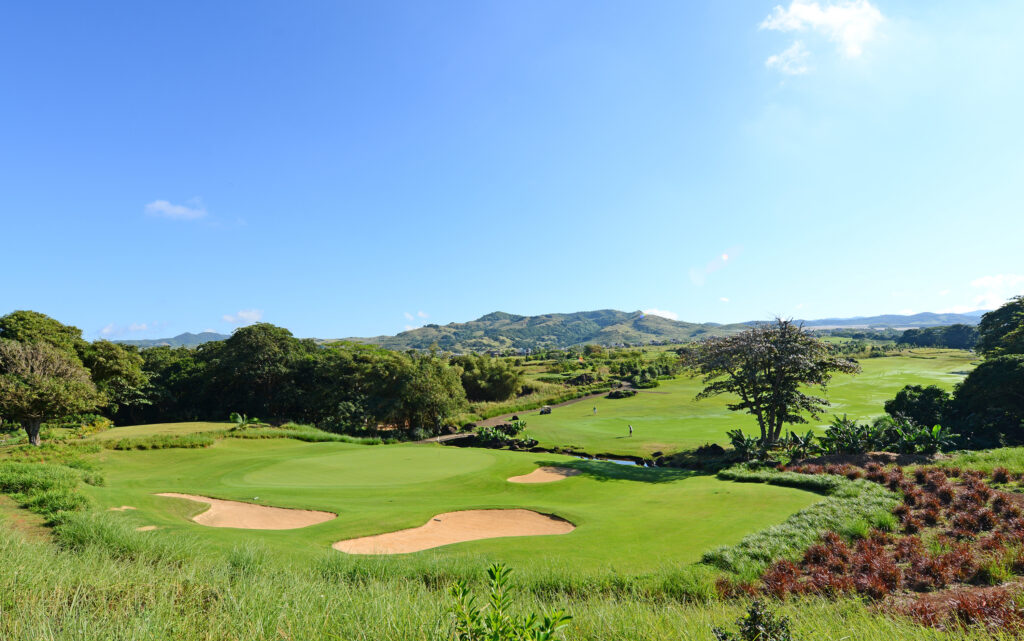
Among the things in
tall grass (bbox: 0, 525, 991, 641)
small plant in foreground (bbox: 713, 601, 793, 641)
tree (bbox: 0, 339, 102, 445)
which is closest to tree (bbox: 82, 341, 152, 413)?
tree (bbox: 0, 339, 102, 445)

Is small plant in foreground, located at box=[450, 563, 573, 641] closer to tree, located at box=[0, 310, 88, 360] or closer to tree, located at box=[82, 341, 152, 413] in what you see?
tree, located at box=[0, 310, 88, 360]

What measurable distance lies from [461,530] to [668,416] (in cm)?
3486

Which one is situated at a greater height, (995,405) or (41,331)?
(41,331)

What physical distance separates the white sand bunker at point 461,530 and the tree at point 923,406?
24.1 metres

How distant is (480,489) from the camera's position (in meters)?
18.9

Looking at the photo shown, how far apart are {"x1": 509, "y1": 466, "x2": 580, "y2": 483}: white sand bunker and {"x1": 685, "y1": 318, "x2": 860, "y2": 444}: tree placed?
1026cm

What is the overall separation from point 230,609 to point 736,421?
42167 millimetres

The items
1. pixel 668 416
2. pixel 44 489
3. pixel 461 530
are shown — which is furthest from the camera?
pixel 668 416

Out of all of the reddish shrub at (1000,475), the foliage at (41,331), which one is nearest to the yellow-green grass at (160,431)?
the foliage at (41,331)

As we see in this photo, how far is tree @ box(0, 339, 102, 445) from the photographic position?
75.7ft

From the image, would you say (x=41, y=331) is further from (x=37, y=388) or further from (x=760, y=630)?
(x=760, y=630)

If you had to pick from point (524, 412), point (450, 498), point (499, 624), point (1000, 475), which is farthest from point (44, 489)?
point (524, 412)

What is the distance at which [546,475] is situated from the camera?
2153 centimetres

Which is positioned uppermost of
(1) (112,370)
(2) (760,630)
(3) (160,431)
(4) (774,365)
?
(1) (112,370)
